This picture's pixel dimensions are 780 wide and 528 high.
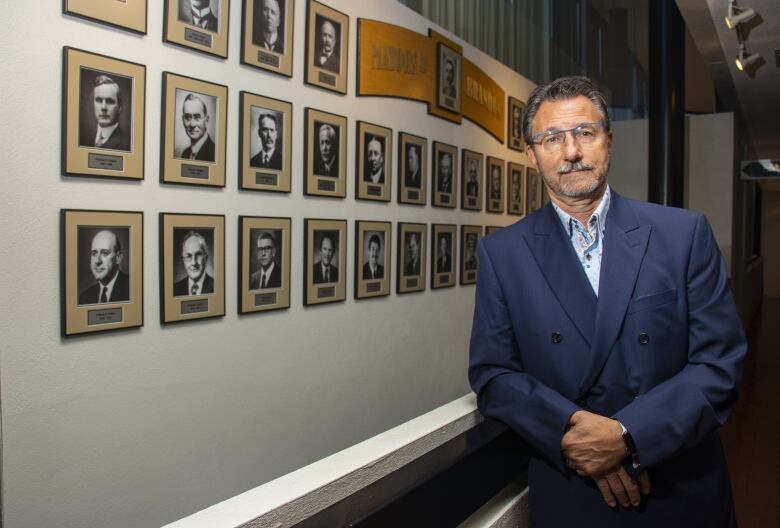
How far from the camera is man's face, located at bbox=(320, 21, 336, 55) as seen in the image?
124 inches

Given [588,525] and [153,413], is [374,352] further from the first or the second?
[588,525]

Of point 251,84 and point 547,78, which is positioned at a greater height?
point 547,78

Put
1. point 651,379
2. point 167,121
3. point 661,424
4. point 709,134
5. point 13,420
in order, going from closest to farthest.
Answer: point 661,424
point 651,379
point 13,420
point 167,121
point 709,134

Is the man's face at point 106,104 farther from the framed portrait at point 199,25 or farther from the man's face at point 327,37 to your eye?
the man's face at point 327,37

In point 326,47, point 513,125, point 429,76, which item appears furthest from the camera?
point 513,125

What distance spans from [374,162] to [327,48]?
25.6 inches

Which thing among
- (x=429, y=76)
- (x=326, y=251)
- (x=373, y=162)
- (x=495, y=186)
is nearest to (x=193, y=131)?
(x=326, y=251)

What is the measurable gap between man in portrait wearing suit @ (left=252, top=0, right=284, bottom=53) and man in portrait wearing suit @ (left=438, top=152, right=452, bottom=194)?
1577mm

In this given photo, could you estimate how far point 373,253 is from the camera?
358 cm

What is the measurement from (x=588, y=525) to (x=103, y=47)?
1.98 m

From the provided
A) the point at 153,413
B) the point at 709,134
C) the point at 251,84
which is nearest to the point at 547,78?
the point at 709,134

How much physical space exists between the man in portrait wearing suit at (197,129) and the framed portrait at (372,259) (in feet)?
3.48

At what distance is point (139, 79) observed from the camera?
7.33 ft

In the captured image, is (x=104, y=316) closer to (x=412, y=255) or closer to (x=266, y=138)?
(x=266, y=138)
